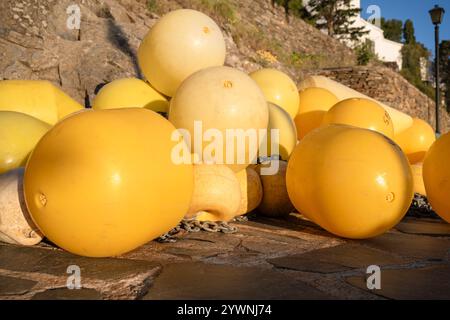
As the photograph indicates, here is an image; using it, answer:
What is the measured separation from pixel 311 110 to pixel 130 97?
176 cm

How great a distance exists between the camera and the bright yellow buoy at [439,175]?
7.48ft

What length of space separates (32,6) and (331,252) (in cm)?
473

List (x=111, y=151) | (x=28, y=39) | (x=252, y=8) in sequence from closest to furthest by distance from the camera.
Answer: (x=111, y=151), (x=28, y=39), (x=252, y=8)

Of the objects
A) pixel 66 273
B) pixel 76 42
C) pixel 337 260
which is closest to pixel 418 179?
pixel 337 260

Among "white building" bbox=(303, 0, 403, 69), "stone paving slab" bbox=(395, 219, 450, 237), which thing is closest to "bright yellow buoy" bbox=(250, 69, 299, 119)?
"stone paving slab" bbox=(395, 219, 450, 237)

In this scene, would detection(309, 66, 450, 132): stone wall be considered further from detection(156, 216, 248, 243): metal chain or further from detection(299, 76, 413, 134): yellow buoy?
detection(156, 216, 248, 243): metal chain

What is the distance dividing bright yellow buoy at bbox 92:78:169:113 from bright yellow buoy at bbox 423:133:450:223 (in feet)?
6.18

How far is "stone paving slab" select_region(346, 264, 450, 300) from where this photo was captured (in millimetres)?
1307

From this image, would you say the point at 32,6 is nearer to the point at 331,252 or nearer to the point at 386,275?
the point at 331,252

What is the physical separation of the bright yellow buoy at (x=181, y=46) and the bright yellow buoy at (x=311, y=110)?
3.99ft

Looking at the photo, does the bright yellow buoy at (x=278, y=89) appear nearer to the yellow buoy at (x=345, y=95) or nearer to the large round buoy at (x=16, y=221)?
the yellow buoy at (x=345, y=95)

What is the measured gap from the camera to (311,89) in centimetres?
421

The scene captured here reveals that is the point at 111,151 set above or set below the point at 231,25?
below

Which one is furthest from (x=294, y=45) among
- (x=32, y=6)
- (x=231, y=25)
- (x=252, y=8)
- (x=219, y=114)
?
(x=219, y=114)
